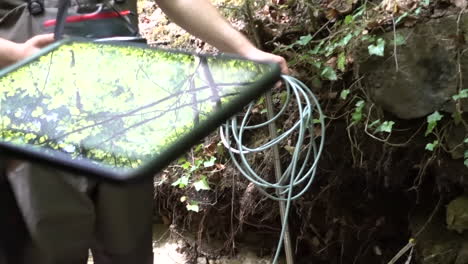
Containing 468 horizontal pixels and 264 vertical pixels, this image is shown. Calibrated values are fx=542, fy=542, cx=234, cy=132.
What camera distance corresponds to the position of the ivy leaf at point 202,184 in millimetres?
2012

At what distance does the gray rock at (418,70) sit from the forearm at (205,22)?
542 millimetres

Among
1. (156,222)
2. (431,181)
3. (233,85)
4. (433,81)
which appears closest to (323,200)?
(431,181)

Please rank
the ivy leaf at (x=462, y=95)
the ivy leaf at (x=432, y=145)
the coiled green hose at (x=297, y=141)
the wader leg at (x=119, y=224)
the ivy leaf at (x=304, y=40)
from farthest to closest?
the ivy leaf at (x=304, y=40), the ivy leaf at (x=432, y=145), the ivy leaf at (x=462, y=95), the coiled green hose at (x=297, y=141), the wader leg at (x=119, y=224)

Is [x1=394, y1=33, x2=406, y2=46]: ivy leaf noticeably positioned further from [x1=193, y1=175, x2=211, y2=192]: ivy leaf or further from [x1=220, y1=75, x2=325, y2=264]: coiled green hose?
[x1=193, y1=175, x2=211, y2=192]: ivy leaf

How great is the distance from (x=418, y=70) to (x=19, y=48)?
1036 millimetres

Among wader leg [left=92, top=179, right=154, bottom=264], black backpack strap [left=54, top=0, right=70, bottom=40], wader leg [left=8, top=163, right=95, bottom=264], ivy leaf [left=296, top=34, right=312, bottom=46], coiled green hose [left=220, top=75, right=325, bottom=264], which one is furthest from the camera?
ivy leaf [left=296, top=34, right=312, bottom=46]

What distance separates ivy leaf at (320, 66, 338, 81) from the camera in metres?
1.56

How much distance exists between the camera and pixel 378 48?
1.44m

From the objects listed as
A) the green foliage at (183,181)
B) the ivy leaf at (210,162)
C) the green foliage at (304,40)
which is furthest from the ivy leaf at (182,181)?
the green foliage at (304,40)

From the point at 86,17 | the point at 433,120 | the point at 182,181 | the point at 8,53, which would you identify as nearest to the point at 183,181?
the point at 182,181

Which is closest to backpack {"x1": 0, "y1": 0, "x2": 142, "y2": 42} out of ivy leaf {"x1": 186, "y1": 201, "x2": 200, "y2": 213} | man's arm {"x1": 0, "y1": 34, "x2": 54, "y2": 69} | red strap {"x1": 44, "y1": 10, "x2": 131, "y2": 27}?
red strap {"x1": 44, "y1": 10, "x2": 131, "y2": 27}

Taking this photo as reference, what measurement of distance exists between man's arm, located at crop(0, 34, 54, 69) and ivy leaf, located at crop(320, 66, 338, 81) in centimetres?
89

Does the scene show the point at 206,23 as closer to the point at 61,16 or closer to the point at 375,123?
the point at 61,16

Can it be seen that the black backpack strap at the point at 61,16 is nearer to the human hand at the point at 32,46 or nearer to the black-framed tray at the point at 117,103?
the human hand at the point at 32,46
